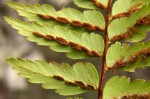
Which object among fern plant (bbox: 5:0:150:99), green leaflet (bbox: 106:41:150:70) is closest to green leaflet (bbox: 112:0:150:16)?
fern plant (bbox: 5:0:150:99)

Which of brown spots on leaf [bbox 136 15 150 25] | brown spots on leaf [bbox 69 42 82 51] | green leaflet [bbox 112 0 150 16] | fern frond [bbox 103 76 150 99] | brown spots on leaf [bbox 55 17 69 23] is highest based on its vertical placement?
green leaflet [bbox 112 0 150 16]

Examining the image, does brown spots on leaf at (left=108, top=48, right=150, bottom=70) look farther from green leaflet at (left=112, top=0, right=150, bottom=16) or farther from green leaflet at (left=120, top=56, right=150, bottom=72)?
green leaflet at (left=112, top=0, right=150, bottom=16)

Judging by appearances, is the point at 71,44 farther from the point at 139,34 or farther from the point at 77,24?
the point at 139,34

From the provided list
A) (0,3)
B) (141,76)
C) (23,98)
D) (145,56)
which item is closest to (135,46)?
(145,56)

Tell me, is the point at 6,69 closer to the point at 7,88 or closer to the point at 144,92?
the point at 7,88

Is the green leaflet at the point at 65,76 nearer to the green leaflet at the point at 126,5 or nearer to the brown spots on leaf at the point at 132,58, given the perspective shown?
the brown spots on leaf at the point at 132,58

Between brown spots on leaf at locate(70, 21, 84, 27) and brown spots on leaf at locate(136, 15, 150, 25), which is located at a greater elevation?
brown spots on leaf at locate(70, 21, 84, 27)
